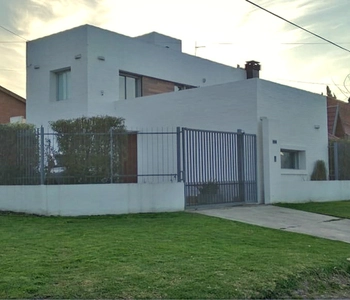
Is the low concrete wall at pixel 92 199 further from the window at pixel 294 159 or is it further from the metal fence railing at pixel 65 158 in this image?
the window at pixel 294 159

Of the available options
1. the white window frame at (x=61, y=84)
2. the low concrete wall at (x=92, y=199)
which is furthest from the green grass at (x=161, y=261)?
the white window frame at (x=61, y=84)

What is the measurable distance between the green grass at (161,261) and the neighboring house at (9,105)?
24091mm

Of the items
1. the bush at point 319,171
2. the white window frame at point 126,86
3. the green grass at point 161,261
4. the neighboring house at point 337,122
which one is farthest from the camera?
the neighboring house at point 337,122

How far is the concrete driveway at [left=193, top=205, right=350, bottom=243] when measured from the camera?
35.7ft

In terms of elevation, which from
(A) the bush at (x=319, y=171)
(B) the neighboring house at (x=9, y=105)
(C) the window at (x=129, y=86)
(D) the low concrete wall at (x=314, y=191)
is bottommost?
(D) the low concrete wall at (x=314, y=191)

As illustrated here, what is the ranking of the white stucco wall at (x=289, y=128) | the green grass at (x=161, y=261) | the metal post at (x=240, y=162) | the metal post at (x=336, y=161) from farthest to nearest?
1. the metal post at (x=336, y=161)
2. the white stucco wall at (x=289, y=128)
3. the metal post at (x=240, y=162)
4. the green grass at (x=161, y=261)

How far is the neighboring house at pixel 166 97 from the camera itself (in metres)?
16.9

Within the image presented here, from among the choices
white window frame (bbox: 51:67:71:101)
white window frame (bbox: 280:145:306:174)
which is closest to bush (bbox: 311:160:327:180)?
white window frame (bbox: 280:145:306:174)

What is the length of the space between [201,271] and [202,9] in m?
10.5

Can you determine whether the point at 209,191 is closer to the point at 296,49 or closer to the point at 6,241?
the point at 6,241

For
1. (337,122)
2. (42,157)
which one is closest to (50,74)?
(42,157)

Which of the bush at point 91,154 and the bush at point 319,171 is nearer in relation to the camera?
the bush at point 91,154

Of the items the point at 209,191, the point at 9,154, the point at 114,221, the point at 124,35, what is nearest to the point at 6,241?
the point at 114,221

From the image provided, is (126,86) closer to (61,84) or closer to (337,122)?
(61,84)
